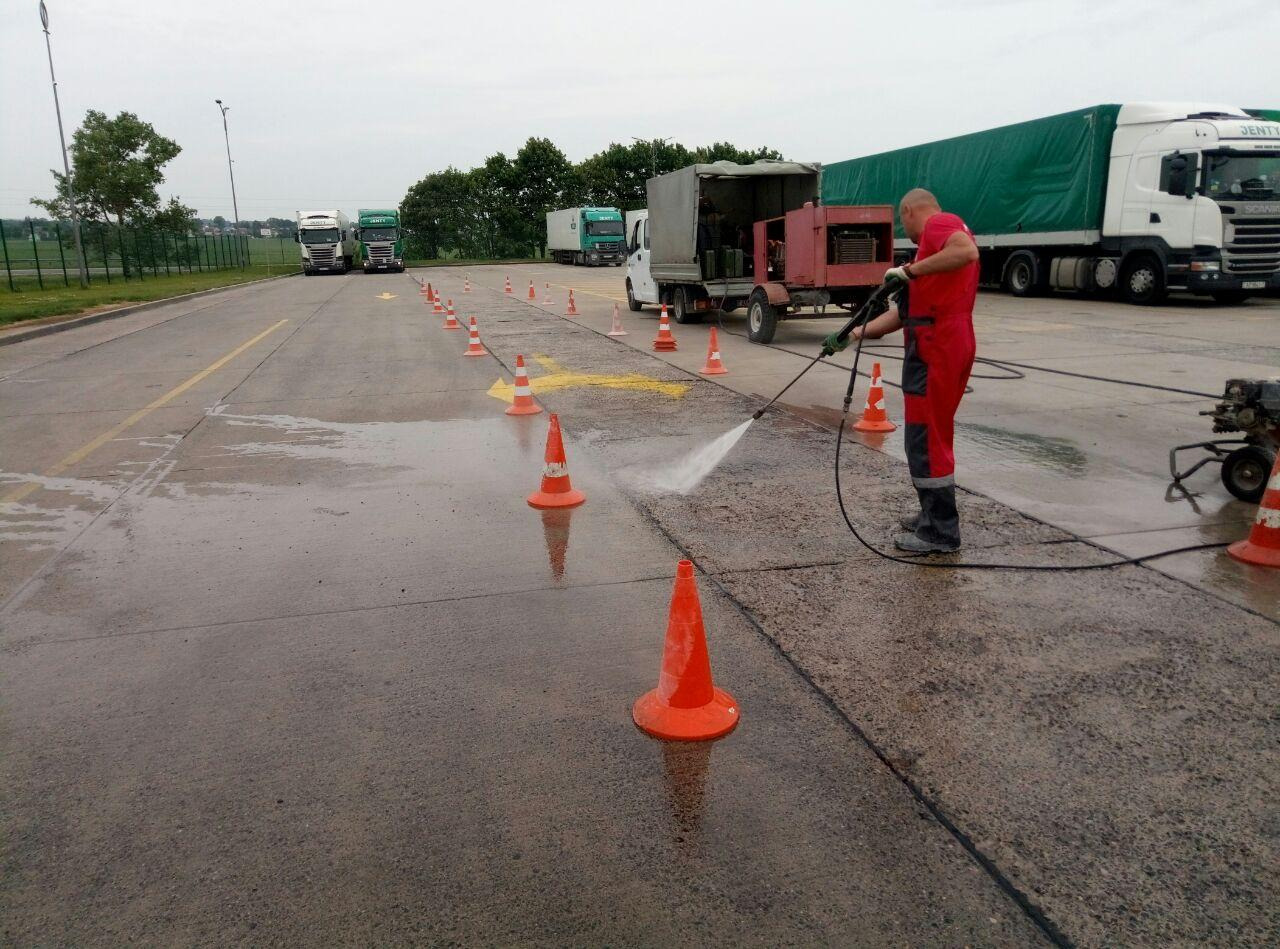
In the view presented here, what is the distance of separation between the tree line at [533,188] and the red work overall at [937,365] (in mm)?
68534

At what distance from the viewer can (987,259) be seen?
24562 millimetres

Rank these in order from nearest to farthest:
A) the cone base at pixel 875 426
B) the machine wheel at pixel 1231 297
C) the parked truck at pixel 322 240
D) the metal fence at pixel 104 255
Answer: the cone base at pixel 875 426 → the machine wheel at pixel 1231 297 → the metal fence at pixel 104 255 → the parked truck at pixel 322 240

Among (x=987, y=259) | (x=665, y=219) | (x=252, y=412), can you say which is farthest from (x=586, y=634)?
(x=987, y=259)

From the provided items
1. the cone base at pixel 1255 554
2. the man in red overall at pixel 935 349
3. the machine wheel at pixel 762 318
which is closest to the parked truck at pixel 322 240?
the machine wheel at pixel 762 318

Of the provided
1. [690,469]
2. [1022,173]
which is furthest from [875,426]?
[1022,173]

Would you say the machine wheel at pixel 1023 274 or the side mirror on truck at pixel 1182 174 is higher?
the side mirror on truck at pixel 1182 174

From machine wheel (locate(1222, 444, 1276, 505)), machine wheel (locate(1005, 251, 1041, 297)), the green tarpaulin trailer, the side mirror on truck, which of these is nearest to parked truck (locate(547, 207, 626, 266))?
the green tarpaulin trailer

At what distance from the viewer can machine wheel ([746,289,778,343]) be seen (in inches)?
Result: 591

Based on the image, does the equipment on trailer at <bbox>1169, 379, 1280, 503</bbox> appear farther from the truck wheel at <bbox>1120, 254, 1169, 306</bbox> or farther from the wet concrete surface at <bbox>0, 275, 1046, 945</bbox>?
the truck wheel at <bbox>1120, 254, 1169, 306</bbox>

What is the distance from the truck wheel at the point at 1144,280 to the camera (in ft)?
62.6

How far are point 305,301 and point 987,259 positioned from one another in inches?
807

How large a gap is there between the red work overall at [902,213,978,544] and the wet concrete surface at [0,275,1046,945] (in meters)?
1.47

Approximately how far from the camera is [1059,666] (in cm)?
384

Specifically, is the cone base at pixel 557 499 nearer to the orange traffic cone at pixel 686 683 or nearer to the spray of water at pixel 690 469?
the spray of water at pixel 690 469
